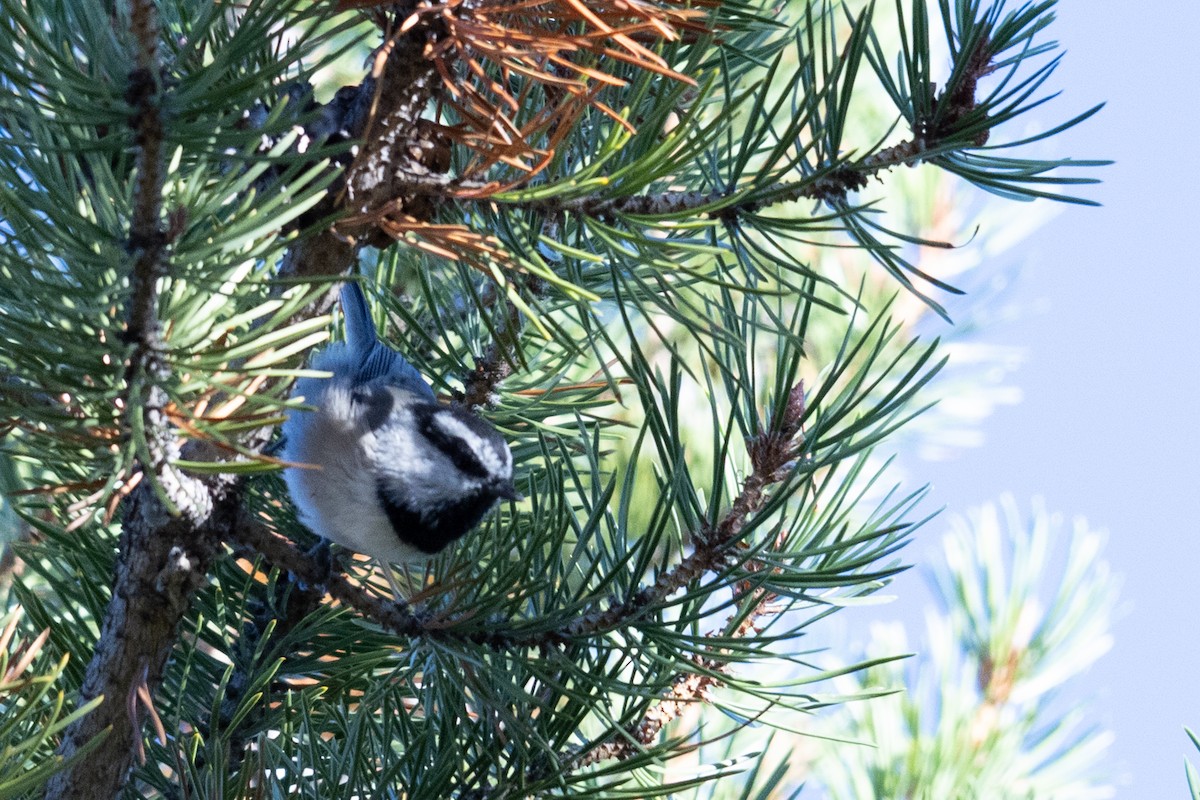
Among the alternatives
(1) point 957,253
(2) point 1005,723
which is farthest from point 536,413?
(1) point 957,253

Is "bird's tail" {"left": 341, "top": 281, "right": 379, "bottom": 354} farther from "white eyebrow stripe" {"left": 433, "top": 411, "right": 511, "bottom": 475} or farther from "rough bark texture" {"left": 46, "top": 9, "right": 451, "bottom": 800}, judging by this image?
"rough bark texture" {"left": 46, "top": 9, "right": 451, "bottom": 800}

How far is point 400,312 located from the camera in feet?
3.85

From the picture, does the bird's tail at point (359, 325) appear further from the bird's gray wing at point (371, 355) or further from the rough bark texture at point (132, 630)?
the rough bark texture at point (132, 630)

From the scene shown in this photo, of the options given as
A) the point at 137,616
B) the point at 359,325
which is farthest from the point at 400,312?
the point at 137,616

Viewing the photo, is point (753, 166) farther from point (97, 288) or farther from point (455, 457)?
point (97, 288)

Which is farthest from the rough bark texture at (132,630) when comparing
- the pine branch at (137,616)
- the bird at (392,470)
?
the bird at (392,470)

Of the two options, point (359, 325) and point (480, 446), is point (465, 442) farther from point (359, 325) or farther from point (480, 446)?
point (359, 325)

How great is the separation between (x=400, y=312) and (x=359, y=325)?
29 centimetres

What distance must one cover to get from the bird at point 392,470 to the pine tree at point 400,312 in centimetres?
6

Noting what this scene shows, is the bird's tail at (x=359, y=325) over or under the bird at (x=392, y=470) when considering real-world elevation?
over

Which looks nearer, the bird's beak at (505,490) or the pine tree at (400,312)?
the pine tree at (400,312)

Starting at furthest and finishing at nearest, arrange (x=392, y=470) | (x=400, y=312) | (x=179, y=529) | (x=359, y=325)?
1. (x=359, y=325)
2. (x=392, y=470)
3. (x=400, y=312)
4. (x=179, y=529)

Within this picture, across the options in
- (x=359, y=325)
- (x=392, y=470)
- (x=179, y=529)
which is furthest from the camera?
(x=359, y=325)

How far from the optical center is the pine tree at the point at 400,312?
0.68 m
